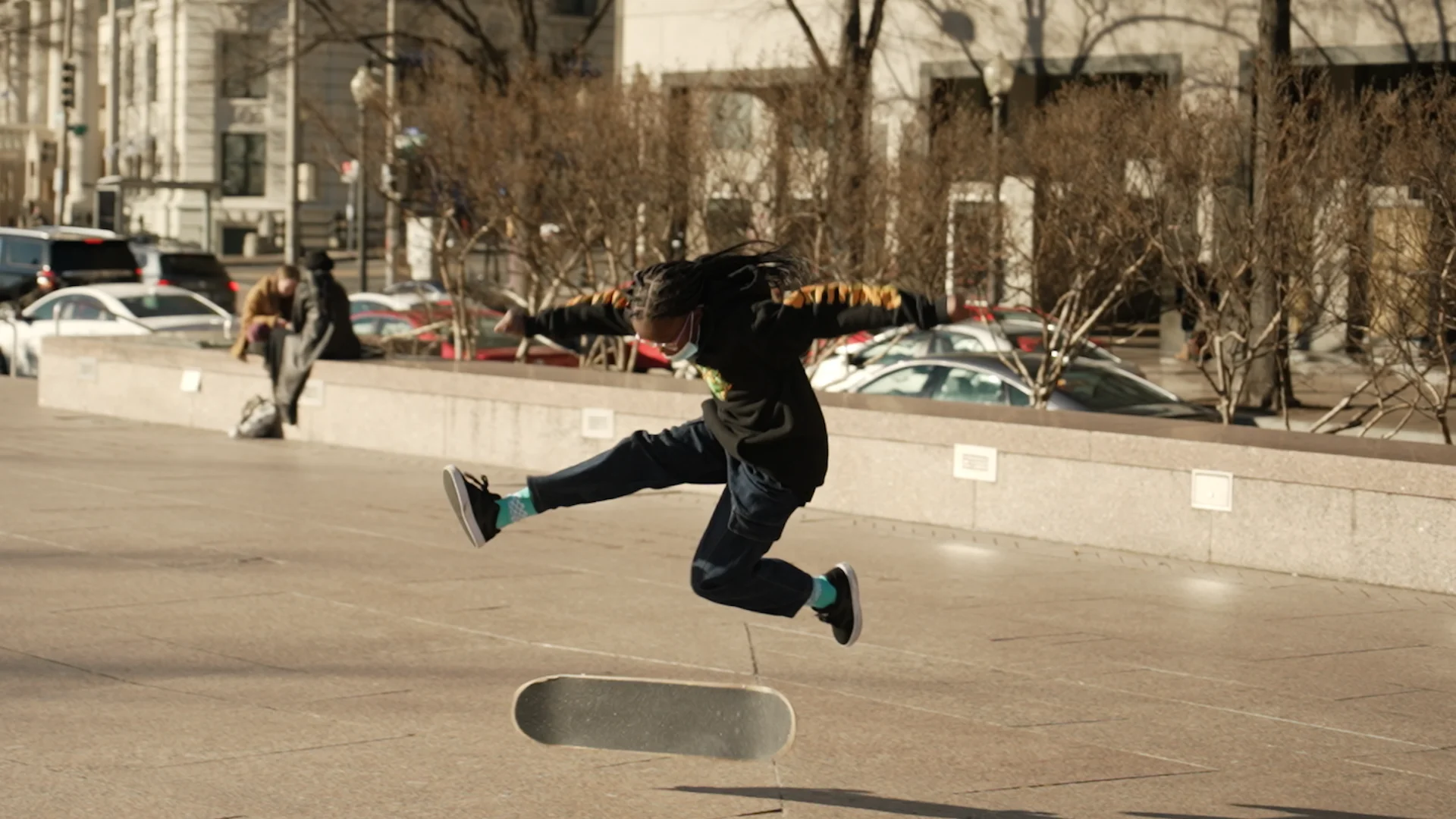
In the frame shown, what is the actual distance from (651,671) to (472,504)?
4.56ft

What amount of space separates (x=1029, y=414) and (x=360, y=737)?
7149 millimetres

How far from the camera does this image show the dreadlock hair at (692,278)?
6195mm

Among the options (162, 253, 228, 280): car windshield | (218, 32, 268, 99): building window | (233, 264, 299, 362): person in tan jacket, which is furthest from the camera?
(218, 32, 268, 99): building window

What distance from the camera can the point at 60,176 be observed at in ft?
177

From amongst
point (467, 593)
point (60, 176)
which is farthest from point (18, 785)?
point (60, 176)

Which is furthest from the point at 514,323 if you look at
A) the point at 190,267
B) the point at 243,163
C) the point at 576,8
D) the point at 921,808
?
the point at 576,8

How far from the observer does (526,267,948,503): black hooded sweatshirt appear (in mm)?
6234

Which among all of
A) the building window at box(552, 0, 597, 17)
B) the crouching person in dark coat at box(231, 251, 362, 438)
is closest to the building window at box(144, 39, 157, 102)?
the building window at box(552, 0, 597, 17)

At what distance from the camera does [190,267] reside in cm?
3334

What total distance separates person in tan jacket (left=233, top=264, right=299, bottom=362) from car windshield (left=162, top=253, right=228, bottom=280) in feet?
51.3

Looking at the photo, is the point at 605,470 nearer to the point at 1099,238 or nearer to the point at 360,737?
the point at 360,737

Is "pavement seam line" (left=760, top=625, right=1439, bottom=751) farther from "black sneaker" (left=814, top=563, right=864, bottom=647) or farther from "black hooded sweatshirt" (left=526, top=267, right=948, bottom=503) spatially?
"black hooded sweatshirt" (left=526, top=267, right=948, bottom=503)

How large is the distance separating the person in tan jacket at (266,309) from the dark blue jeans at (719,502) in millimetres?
11275

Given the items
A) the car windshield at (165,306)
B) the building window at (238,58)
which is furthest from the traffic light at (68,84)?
the car windshield at (165,306)
